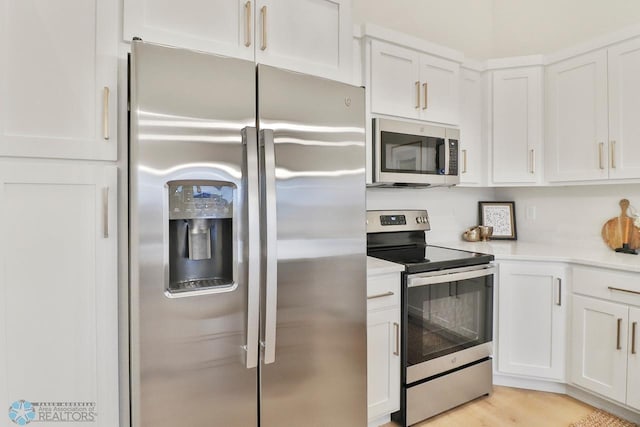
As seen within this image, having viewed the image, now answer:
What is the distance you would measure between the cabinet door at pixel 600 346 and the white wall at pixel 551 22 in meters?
1.91

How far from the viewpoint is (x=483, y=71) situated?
262 centimetres

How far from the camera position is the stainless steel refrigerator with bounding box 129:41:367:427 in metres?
1.11

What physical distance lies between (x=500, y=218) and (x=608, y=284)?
105 centimetres

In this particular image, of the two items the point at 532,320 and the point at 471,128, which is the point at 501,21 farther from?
the point at 532,320

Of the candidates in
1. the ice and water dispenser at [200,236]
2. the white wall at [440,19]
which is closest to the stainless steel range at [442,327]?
the ice and water dispenser at [200,236]

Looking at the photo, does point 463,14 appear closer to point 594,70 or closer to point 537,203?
point 594,70

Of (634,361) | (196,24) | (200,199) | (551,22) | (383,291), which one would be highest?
(551,22)
